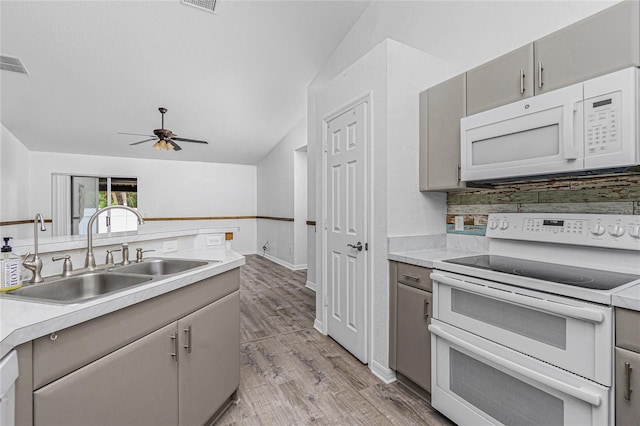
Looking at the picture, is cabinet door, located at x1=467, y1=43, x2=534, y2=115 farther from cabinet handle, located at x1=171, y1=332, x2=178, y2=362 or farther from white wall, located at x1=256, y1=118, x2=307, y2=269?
white wall, located at x1=256, y1=118, x2=307, y2=269

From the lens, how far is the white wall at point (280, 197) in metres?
5.85

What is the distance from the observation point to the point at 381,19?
3.25 m

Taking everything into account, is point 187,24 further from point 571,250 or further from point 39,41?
point 571,250

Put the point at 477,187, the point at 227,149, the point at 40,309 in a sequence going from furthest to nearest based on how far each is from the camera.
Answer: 1. the point at 227,149
2. the point at 477,187
3. the point at 40,309

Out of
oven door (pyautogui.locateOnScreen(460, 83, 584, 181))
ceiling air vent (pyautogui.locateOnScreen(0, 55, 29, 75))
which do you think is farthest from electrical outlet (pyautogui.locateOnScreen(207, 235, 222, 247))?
ceiling air vent (pyautogui.locateOnScreen(0, 55, 29, 75))

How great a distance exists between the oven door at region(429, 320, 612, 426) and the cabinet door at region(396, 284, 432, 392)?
81 millimetres

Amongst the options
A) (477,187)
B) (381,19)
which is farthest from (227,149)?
(477,187)

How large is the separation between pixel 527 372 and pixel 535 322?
215 mm

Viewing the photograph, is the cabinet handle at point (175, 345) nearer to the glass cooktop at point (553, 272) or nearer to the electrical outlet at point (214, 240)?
the electrical outlet at point (214, 240)

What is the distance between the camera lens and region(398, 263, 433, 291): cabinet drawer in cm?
187

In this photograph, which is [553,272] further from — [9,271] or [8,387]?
[9,271]

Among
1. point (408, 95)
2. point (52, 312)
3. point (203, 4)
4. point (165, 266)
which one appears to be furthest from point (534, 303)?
point (203, 4)

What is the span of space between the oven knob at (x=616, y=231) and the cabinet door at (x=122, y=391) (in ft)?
6.93

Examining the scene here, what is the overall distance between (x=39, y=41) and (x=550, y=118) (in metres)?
4.48
